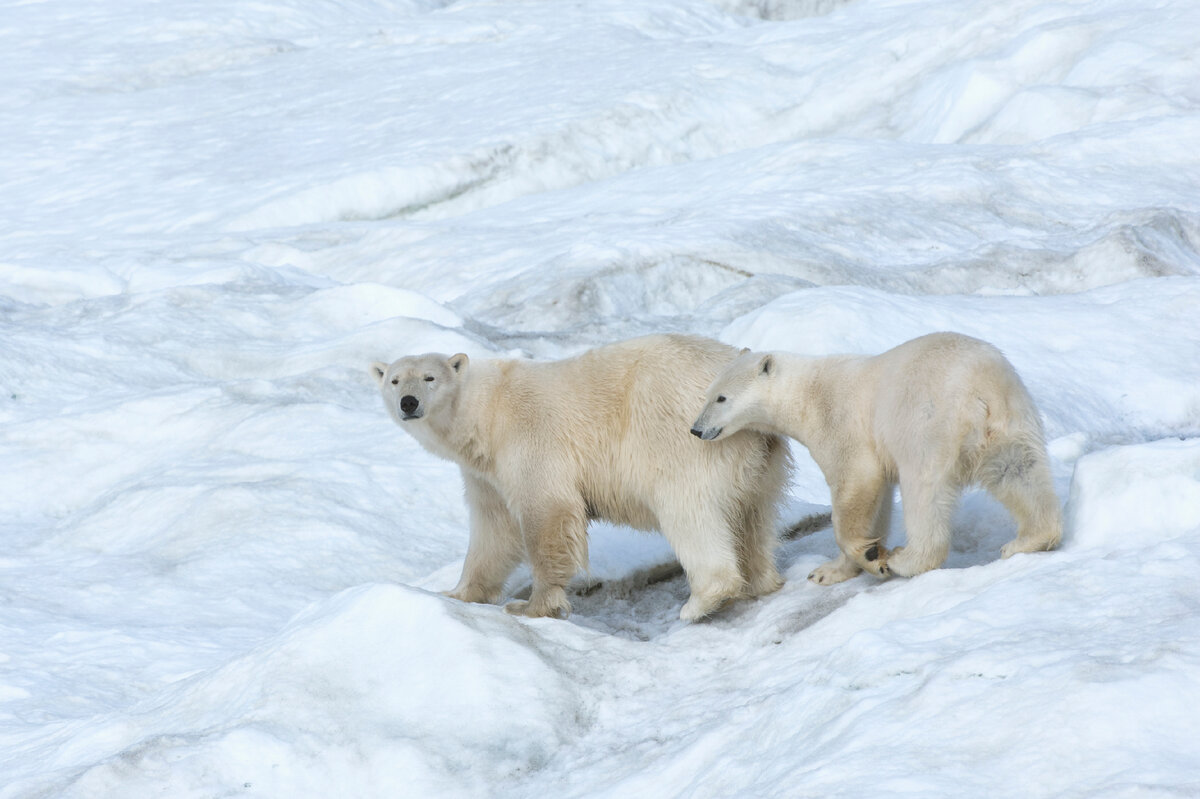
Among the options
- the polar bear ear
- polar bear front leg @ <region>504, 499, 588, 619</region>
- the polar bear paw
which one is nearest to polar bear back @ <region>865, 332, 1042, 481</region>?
polar bear front leg @ <region>504, 499, 588, 619</region>

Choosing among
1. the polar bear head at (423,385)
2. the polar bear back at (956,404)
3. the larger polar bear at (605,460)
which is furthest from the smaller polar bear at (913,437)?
the polar bear head at (423,385)

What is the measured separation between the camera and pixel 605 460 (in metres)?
5.00

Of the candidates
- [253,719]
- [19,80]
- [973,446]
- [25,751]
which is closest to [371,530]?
[25,751]

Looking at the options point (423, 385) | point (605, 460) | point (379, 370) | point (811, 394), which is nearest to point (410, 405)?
point (423, 385)

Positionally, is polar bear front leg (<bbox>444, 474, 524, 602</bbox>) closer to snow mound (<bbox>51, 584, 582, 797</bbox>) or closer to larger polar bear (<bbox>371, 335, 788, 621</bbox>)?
larger polar bear (<bbox>371, 335, 788, 621</bbox>)

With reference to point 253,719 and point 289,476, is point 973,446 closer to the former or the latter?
point 253,719

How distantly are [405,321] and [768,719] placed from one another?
6.67 meters

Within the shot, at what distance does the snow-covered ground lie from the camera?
10.7 feet

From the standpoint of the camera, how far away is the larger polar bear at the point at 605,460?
486cm

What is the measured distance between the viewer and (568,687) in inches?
153

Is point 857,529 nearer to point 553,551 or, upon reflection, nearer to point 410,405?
point 553,551

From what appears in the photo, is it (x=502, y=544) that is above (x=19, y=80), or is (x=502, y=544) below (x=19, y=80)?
below

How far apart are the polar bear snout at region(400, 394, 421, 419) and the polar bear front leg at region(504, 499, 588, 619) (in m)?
0.63

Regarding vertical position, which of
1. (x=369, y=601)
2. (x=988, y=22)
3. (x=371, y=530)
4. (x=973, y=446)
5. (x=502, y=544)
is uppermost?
(x=988, y=22)
